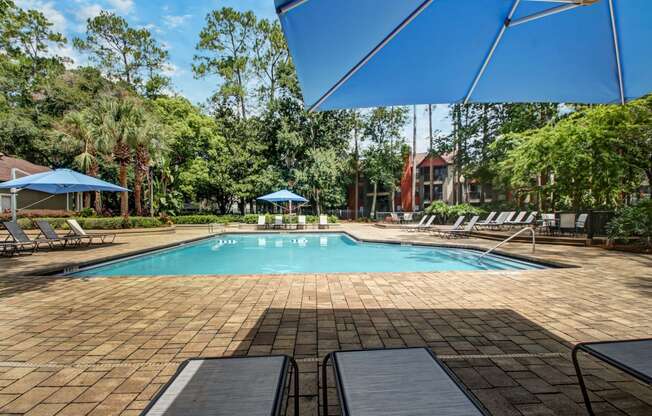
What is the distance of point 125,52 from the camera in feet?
93.9

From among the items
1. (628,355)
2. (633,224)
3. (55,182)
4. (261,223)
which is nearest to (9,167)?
(55,182)

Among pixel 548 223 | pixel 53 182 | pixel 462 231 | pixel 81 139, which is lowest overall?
pixel 462 231

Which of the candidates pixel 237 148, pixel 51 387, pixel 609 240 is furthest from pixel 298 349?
pixel 237 148

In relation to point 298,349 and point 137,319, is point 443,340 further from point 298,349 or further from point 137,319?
point 137,319

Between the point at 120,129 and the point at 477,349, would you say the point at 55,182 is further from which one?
the point at 477,349

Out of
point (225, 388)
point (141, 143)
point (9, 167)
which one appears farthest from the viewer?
point (9, 167)

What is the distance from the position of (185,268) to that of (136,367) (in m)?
6.71

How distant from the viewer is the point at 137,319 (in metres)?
3.65

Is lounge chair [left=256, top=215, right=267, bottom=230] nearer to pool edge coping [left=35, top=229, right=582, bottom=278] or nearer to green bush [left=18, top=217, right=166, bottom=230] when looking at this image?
pool edge coping [left=35, top=229, right=582, bottom=278]

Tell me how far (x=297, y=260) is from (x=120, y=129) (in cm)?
1232

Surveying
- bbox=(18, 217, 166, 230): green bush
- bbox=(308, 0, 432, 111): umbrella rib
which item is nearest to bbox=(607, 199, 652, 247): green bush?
bbox=(308, 0, 432, 111): umbrella rib

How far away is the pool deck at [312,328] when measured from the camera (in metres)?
2.18

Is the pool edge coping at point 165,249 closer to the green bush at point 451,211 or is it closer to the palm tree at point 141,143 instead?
the palm tree at point 141,143

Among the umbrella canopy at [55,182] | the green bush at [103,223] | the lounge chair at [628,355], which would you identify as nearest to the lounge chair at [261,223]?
the green bush at [103,223]
